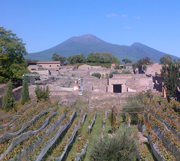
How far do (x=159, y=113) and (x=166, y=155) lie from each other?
611cm

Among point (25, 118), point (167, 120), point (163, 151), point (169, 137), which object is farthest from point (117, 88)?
point (163, 151)

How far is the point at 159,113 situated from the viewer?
1385 centimetres

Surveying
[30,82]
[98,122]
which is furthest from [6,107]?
[30,82]

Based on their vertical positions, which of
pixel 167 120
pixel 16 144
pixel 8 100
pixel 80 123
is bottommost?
pixel 80 123

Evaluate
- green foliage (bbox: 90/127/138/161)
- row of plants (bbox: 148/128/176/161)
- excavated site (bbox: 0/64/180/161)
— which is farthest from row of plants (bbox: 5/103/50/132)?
row of plants (bbox: 148/128/176/161)

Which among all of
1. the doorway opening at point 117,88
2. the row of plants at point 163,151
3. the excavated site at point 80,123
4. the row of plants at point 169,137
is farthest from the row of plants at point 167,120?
the doorway opening at point 117,88

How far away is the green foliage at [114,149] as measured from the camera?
313 inches

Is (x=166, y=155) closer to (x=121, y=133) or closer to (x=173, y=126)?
(x=121, y=133)

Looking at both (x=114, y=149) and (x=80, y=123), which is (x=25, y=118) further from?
(x=114, y=149)

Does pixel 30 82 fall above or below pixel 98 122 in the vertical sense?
above

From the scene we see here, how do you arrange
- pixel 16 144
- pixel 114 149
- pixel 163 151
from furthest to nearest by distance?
pixel 16 144, pixel 163 151, pixel 114 149

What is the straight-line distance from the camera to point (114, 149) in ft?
26.4

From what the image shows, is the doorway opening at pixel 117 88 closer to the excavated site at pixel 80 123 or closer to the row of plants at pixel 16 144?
the excavated site at pixel 80 123

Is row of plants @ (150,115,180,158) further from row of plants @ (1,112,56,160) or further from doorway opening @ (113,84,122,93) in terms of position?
doorway opening @ (113,84,122,93)
